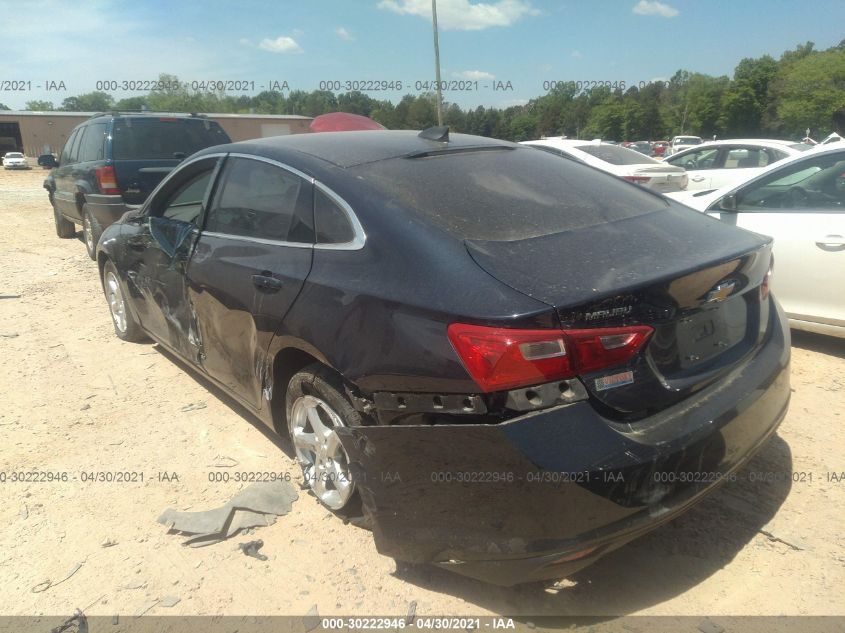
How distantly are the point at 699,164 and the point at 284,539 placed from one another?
426 inches

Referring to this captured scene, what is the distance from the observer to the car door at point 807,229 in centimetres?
443

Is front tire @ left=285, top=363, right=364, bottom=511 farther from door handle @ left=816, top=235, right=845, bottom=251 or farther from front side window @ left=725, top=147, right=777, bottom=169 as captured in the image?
front side window @ left=725, top=147, right=777, bottom=169

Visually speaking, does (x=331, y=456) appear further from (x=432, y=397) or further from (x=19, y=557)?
(x=19, y=557)

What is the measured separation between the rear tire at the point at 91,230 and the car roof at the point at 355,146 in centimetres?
557

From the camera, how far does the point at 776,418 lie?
267cm

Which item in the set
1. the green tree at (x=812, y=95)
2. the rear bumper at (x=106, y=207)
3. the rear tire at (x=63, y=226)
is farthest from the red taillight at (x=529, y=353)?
the green tree at (x=812, y=95)

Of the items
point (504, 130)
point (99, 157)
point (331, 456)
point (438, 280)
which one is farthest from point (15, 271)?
point (504, 130)

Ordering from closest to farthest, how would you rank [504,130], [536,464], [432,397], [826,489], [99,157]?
[536,464] → [432,397] → [826,489] → [99,157] → [504,130]

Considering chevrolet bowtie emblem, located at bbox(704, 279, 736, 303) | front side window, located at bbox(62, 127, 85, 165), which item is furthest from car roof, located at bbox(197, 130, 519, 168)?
front side window, located at bbox(62, 127, 85, 165)

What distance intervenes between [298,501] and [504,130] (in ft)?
120

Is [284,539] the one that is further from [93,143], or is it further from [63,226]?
[63,226]

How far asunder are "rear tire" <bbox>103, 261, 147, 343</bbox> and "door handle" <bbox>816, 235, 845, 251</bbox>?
5120 mm

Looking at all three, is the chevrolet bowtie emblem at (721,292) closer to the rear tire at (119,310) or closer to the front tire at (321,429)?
the front tire at (321,429)

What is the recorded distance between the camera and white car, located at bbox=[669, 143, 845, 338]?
14.5 feet
